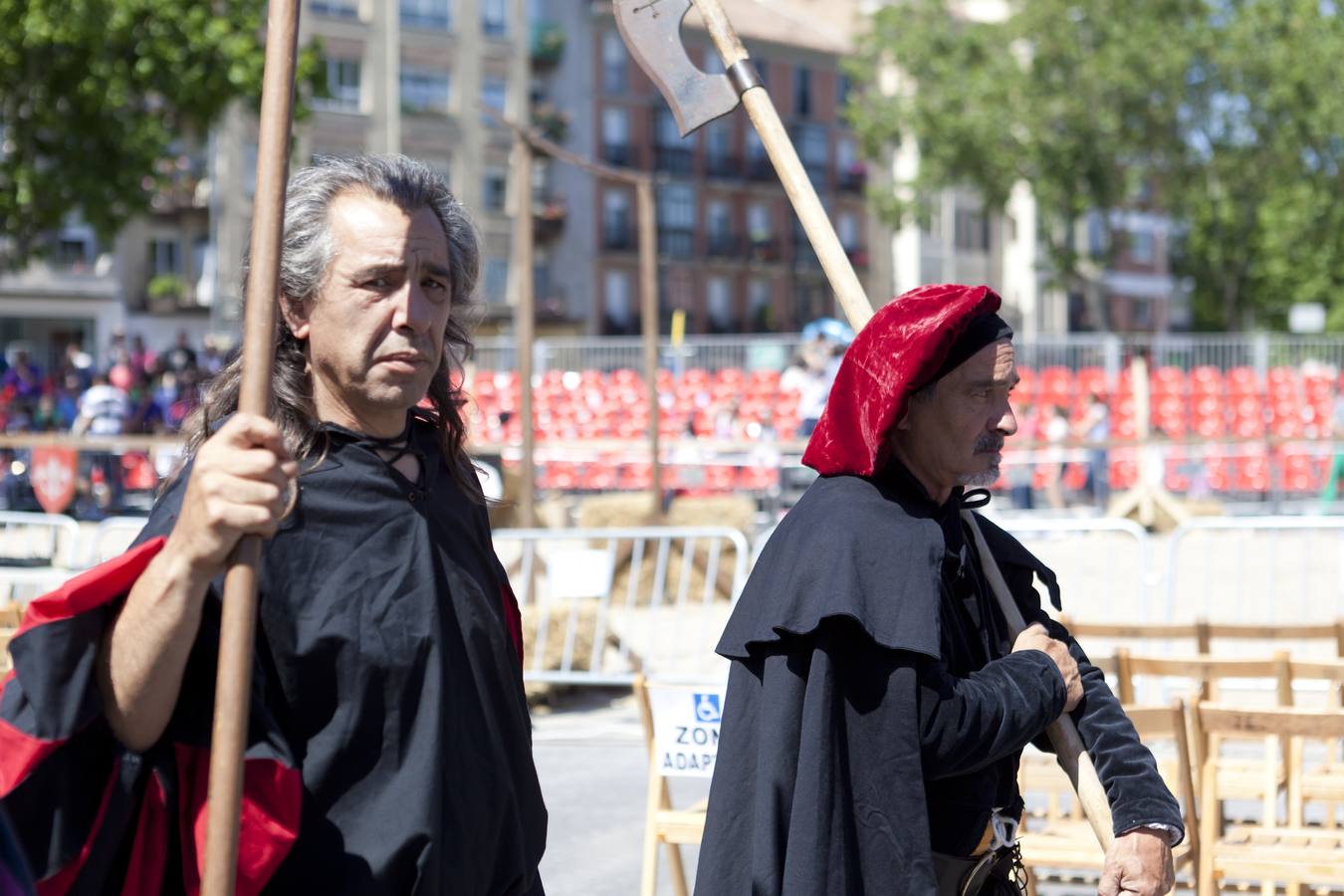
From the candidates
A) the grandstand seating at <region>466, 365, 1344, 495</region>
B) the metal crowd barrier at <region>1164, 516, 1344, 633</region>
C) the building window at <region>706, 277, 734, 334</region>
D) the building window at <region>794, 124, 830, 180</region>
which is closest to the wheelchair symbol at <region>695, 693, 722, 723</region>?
the metal crowd barrier at <region>1164, 516, 1344, 633</region>

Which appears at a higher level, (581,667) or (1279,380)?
(1279,380)

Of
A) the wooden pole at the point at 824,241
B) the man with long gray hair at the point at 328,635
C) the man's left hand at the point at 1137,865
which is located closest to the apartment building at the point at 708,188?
the wooden pole at the point at 824,241

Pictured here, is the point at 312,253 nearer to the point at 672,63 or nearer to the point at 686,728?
the point at 672,63

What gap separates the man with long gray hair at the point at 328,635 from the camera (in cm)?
210

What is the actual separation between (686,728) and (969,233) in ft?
223

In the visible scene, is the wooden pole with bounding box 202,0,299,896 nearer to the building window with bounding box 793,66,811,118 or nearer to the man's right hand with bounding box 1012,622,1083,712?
the man's right hand with bounding box 1012,622,1083,712

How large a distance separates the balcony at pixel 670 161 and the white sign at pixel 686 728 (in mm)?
61860

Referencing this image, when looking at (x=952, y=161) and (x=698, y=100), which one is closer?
(x=698, y=100)

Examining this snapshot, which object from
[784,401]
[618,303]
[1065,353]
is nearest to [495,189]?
[618,303]

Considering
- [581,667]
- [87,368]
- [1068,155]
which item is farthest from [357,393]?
[1068,155]

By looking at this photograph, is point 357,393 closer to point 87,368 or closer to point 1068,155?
point 87,368

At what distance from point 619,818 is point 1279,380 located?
22.2 metres

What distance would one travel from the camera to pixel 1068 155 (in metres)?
47.2

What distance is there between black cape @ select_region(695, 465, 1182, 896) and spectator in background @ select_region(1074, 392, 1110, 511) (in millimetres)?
17042
